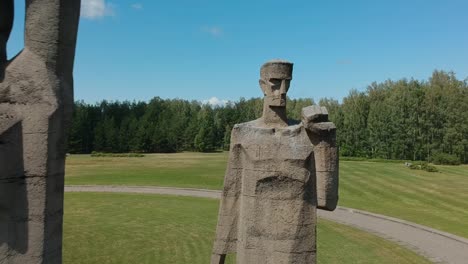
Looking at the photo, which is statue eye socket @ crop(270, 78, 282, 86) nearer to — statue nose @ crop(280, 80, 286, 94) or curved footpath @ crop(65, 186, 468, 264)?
statue nose @ crop(280, 80, 286, 94)

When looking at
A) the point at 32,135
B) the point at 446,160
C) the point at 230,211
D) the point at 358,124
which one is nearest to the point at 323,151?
the point at 230,211

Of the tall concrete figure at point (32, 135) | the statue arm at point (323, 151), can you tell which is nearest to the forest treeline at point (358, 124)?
the statue arm at point (323, 151)

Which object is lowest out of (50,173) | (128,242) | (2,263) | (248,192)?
(128,242)

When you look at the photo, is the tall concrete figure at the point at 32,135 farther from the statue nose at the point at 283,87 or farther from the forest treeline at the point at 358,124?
the forest treeline at the point at 358,124

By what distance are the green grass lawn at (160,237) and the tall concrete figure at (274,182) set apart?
9.44 metres

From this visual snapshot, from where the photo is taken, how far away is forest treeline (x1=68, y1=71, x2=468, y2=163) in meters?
77.2

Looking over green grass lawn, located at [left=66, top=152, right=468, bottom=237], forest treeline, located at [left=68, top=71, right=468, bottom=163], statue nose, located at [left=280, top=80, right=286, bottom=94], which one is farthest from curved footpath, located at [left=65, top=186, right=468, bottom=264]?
forest treeline, located at [left=68, top=71, right=468, bottom=163]

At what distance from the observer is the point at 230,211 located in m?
7.06

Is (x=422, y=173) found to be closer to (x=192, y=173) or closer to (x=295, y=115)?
(x=192, y=173)

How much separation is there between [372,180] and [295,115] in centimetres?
5336

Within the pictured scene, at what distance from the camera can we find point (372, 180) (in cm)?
4094

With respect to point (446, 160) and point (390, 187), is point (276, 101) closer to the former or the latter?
point (390, 187)

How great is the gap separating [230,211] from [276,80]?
2216mm

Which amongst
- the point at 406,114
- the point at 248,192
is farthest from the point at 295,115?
the point at 248,192
